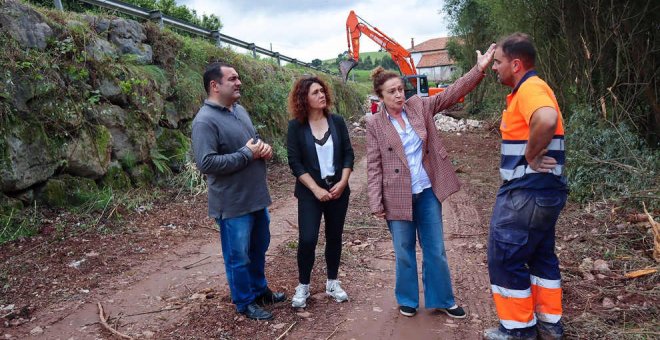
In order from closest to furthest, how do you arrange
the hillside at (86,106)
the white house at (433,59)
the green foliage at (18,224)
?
the green foliage at (18,224)
the hillside at (86,106)
the white house at (433,59)

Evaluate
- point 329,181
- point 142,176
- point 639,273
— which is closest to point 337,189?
point 329,181

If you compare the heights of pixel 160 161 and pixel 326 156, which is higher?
pixel 326 156

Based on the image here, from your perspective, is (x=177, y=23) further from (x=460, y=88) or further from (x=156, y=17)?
(x=460, y=88)

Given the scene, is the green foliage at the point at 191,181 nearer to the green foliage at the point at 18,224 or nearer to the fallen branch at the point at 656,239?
the green foliage at the point at 18,224

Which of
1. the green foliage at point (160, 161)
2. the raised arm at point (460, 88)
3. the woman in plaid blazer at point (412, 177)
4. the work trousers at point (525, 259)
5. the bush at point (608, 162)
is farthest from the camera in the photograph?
the green foliage at point (160, 161)

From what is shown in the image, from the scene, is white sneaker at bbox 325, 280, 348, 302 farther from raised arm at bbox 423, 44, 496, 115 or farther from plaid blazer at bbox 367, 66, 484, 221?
raised arm at bbox 423, 44, 496, 115

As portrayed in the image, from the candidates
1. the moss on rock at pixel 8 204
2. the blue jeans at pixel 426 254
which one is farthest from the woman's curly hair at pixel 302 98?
the moss on rock at pixel 8 204

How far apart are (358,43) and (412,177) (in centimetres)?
1663

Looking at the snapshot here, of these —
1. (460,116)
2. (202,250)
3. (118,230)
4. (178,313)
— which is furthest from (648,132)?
(460,116)

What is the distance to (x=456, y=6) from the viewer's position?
2197 centimetres

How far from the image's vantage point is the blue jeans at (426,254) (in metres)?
3.50

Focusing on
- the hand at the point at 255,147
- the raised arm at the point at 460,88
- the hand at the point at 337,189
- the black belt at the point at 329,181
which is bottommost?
the hand at the point at 337,189

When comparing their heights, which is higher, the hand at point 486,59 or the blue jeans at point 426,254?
the hand at point 486,59

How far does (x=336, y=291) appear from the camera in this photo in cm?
396
